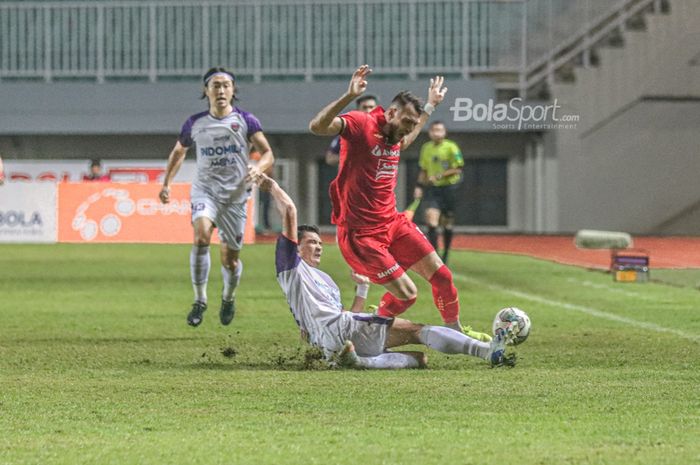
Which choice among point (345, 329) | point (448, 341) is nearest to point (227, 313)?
point (345, 329)

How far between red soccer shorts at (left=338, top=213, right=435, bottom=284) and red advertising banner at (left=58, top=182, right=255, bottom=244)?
18991mm

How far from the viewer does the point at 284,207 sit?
9.67m

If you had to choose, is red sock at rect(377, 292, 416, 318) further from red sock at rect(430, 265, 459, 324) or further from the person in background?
the person in background

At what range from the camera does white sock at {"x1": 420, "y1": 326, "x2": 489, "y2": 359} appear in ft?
31.6

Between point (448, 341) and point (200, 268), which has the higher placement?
point (200, 268)

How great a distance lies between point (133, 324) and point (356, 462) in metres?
7.96

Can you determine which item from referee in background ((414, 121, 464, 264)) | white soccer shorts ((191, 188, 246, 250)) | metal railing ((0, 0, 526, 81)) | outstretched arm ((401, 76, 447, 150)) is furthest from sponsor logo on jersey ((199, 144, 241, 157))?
metal railing ((0, 0, 526, 81))

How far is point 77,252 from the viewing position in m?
26.9

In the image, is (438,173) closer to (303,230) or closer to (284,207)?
(303,230)

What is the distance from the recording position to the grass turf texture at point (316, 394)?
256 inches

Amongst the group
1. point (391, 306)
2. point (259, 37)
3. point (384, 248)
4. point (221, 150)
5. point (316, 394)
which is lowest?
point (316, 394)

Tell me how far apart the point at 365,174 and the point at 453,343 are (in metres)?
1.56

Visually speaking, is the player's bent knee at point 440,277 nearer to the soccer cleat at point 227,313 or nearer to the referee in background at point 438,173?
the soccer cleat at point 227,313

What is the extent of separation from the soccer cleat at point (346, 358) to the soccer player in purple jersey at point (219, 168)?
341cm
